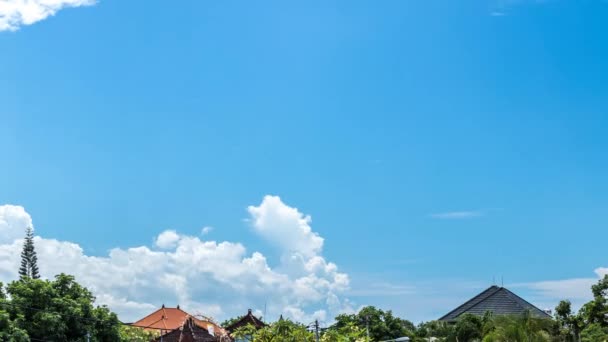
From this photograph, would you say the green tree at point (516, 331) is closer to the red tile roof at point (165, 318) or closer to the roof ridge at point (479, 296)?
the roof ridge at point (479, 296)

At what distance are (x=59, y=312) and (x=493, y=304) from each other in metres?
39.6

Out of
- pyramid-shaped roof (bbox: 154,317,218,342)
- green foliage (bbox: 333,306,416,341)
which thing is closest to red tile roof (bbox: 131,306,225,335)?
pyramid-shaped roof (bbox: 154,317,218,342)

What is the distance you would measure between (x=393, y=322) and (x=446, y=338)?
9.75 m

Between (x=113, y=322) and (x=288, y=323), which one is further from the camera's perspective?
(x=113, y=322)

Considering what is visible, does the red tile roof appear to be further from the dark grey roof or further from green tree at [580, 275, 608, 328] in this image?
green tree at [580, 275, 608, 328]

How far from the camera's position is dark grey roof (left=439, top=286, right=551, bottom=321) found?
214ft

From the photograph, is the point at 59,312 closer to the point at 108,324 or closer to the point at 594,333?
the point at 108,324

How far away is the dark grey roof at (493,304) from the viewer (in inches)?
2569

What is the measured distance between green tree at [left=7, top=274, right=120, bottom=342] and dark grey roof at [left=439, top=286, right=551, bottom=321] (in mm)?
32859

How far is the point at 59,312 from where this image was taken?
41.2 m

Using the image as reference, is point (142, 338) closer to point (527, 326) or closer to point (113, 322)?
point (113, 322)

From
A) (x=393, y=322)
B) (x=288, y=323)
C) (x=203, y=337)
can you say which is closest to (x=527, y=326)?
(x=288, y=323)

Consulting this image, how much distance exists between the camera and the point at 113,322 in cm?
4450

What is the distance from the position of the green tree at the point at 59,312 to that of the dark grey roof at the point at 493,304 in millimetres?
32859
